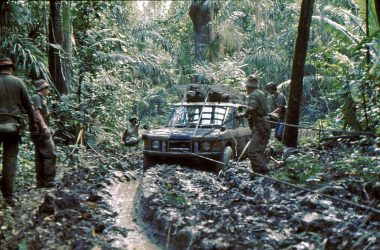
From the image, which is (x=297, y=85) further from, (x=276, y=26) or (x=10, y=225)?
(x=276, y=26)

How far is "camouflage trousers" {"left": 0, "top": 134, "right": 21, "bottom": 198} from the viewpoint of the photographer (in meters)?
6.12

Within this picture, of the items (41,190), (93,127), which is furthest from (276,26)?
(41,190)

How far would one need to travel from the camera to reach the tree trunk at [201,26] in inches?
802

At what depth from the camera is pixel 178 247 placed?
5.45m

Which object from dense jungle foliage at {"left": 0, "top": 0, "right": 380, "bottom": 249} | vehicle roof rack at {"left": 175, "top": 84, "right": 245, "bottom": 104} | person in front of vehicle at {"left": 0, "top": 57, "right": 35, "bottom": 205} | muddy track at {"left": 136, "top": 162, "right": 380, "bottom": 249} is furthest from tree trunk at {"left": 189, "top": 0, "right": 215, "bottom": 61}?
person in front of vehicle at {"left": 0, "top": 57, "right": 35, "bottom": 205}

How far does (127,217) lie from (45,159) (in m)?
1.65

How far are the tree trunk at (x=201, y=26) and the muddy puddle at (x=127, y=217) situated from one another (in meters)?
11.8

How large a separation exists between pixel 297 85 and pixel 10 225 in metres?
7.20

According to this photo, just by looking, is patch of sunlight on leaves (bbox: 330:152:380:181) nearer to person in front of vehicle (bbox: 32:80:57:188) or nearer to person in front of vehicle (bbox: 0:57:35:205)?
person in front of vehicle (bbox: 32:80:57:188)

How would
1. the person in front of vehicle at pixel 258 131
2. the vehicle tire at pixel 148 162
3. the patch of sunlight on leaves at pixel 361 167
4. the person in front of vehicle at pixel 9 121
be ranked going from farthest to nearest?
the vehicle tire at pixel 148 162 → the person in front of vehicle at pixel 258 131 → the patch of sunlight on leaves at pixel 361 167 → the person in front of vehicle at pixel 9 121

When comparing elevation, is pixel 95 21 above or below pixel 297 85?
above

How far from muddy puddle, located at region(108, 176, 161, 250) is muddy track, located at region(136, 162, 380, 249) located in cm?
18

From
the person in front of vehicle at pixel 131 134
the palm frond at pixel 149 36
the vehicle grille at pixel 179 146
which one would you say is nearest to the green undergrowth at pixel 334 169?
the vehicle grille at pixel 179 146

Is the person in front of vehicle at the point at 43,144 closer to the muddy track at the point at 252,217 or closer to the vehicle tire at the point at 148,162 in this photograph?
the muddy track at the point at 252,217
